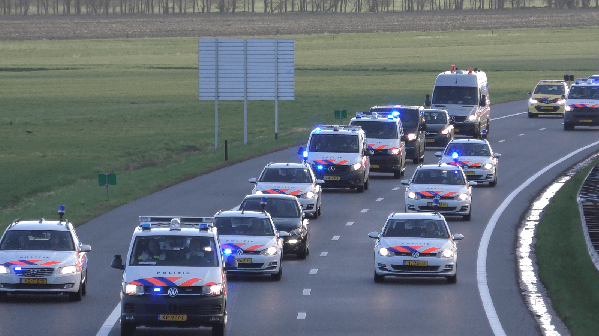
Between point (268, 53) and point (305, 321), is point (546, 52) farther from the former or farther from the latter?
point (305, 321)

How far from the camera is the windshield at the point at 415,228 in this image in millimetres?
25266

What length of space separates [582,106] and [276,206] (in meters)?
39.6

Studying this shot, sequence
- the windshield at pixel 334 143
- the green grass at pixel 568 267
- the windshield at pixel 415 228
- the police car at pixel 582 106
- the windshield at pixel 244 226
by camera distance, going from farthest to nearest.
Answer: the police car at pixel 582 106, the windshield at pixel 334 143, the windshield at pixel 244 226, the windshield at pixel 415 228, the green grass at pixel 568 267

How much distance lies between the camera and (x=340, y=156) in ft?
137

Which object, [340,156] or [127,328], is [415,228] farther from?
[340,156]

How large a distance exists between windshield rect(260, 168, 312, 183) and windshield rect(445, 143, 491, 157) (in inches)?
390

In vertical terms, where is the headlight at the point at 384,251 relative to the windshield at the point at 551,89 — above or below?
below

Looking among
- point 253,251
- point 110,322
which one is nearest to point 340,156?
point 253,251

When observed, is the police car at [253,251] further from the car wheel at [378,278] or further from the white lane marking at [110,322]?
the white lane marking at [110,322]

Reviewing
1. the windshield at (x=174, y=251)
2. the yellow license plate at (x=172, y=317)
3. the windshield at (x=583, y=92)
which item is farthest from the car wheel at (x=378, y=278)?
the windshield at (x=583, y=92)

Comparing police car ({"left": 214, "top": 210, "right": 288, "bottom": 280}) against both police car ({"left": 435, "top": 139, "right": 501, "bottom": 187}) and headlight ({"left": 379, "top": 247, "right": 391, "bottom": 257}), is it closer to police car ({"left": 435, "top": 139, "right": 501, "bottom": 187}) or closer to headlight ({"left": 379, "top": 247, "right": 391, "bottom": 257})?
headlight ({"left": 379, "top": 247, "right": 391, "bottom": 257})

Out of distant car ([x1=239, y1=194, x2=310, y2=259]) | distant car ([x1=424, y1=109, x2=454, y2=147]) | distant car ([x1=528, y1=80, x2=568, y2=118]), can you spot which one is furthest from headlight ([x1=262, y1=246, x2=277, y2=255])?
distant car ([x1=528, y1=80, x2=568, y2=118])

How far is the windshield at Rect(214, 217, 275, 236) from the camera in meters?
25.4

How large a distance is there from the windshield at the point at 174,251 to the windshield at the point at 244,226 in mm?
6740
